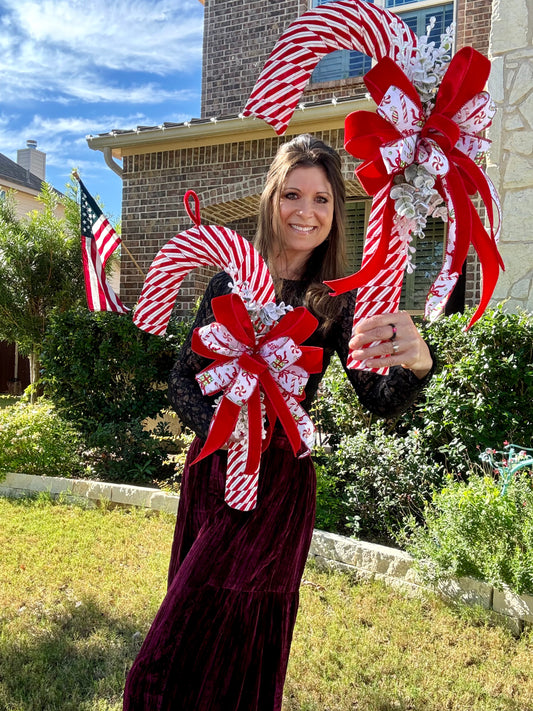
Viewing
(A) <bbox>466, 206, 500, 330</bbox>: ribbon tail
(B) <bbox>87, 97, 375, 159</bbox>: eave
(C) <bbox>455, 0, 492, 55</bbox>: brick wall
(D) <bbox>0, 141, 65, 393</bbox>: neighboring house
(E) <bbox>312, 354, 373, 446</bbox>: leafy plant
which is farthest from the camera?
(D) <bbox>0, 141, 65, 393</bbox>: neighboring house

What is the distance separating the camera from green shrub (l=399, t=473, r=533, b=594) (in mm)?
3465

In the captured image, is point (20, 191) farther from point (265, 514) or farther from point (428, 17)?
point (265, 514)

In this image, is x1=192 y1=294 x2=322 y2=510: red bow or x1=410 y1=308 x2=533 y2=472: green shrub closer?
x1=192 y1=294 x2=322 y2=510: red bow

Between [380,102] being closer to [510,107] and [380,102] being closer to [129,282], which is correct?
[510,107]

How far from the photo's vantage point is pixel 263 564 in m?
1.79

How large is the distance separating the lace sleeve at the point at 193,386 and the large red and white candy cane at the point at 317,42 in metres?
0.60

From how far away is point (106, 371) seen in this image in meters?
7.00

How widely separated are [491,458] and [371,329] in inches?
120

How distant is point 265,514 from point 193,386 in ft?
1.50

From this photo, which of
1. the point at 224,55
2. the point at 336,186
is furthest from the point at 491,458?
the point at 224,55

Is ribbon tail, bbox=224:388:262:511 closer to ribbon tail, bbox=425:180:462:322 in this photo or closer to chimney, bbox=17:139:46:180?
ribbon tail, bbox=425:180:462:322

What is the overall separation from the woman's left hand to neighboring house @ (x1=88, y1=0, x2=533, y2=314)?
617 cm

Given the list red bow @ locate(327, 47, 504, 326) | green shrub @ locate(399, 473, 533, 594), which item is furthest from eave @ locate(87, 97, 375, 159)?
red bow @ locate(327, 47, 504, 326)

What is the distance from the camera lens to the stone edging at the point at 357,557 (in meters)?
3.49
